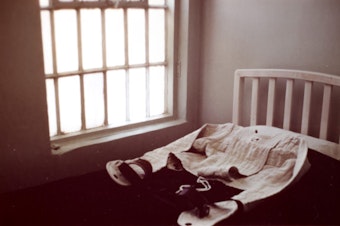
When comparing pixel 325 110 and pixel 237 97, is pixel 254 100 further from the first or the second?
pixel 325 110

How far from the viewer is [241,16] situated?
2.61m

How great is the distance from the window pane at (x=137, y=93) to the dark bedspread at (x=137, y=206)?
2.16ft

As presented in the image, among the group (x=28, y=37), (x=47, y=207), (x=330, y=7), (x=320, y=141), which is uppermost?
(x=330, y=7)

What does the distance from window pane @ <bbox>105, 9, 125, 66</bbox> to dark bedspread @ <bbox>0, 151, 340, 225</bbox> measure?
2.56 feet

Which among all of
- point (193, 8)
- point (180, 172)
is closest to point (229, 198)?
point (180, 172)

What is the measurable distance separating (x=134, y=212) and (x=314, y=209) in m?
0.77

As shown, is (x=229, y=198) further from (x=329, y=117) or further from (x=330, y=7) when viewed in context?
(x=330, y=7)

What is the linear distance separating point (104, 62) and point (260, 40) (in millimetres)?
930

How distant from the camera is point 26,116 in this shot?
7.07ft

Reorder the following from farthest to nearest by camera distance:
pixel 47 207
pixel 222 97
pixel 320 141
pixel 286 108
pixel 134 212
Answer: pixel 222 97 → pixel 286 108 → pixel 320 141 → pixel 47 207 → pixel 134 212

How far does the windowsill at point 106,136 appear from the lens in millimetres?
2344

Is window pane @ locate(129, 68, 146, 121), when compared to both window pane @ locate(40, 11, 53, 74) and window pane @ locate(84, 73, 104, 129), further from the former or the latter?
window pane @ locate(40, 11, 53, 74)

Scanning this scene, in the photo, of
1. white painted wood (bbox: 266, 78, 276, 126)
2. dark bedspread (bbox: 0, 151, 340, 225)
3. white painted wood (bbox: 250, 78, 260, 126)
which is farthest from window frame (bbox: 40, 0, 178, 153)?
white painted wood (bbox: 266, 78, 276, 126)

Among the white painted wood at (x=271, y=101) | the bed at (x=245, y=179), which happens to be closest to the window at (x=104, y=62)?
the bed at (x=245, y=179)
